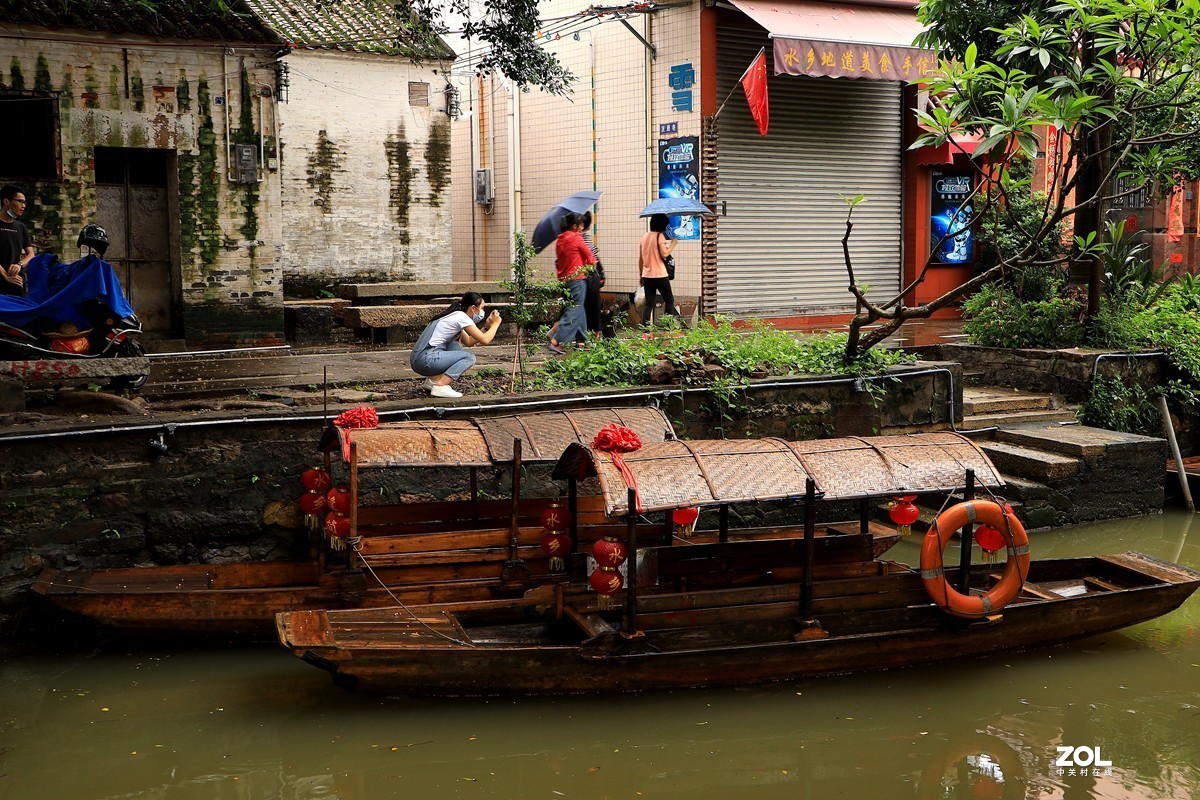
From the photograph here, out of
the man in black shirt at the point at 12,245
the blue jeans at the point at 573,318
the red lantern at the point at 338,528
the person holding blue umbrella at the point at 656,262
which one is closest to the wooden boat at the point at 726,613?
the red lantern at the point at 338,528

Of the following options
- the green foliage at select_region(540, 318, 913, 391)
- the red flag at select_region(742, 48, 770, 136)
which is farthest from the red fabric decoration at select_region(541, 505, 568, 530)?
the red flag at select_region(742, 48, 770, 136)

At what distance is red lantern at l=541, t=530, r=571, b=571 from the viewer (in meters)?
7.93

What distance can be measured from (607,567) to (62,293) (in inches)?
208

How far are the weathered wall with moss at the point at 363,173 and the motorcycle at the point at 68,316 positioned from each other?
20.4 feet

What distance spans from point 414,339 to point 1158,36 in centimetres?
923

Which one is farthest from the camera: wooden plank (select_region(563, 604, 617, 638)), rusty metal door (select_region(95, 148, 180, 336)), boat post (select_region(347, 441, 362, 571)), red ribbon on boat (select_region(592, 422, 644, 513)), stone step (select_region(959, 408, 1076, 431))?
rusty metal door (select_region(95, 148, 180, 336))

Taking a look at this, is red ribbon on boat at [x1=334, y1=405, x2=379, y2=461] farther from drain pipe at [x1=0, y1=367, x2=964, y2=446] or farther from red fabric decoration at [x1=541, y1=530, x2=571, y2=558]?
red fabric decoration at [x1=541, y1=530, x2=571, y2=558]

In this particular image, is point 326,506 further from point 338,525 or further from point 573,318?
point 573,318

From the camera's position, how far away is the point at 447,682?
22.3ft

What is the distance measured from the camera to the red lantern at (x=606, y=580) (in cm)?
707

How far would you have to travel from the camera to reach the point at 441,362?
31.9 ft

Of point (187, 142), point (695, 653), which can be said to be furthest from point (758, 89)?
point (695, 653)

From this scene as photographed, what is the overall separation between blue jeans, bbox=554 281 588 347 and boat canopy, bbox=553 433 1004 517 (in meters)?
4.68

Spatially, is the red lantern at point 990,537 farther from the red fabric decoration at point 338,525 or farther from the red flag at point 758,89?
the red flag at point 758,89
